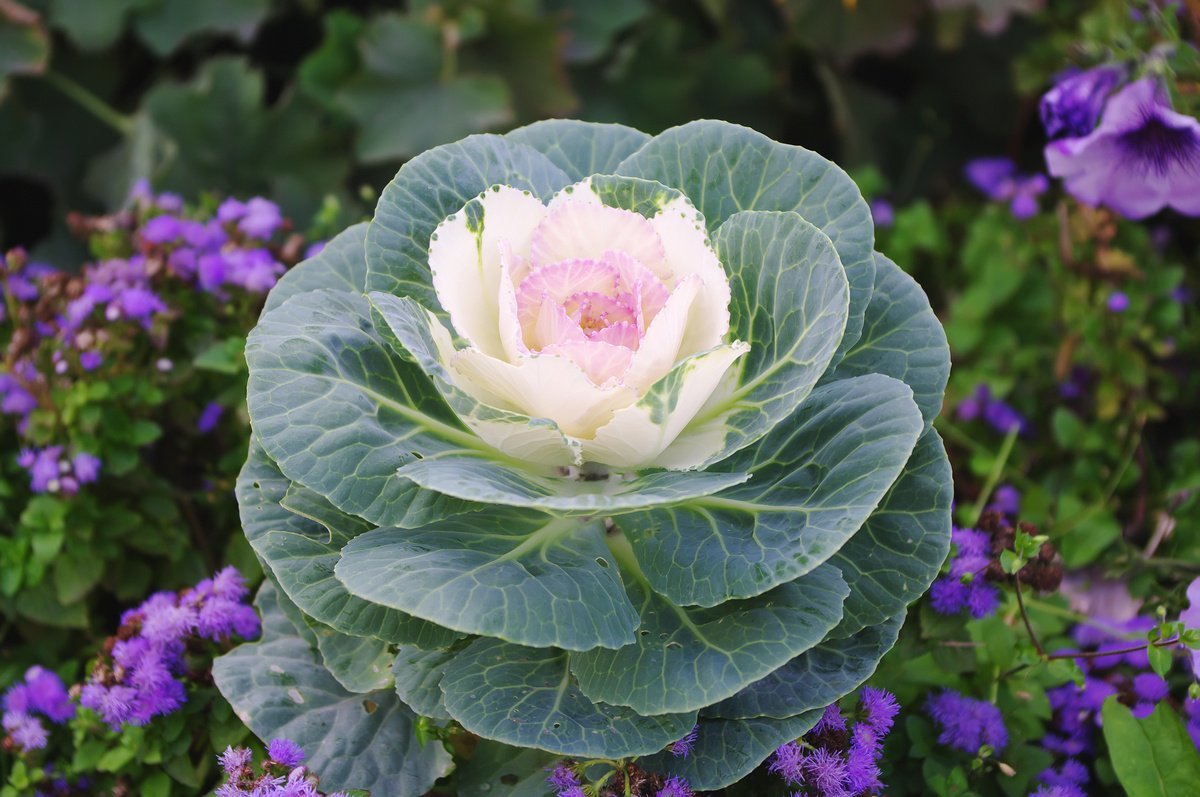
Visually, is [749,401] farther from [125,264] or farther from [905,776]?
[125,264]

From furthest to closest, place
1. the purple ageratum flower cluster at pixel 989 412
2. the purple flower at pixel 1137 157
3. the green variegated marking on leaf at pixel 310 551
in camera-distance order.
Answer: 1. the purple ageratum flower cluster at pixel 989 412
2. the purple flower at pixel 1137 157
3. the green variegated marking on leaf at pixel 310 551

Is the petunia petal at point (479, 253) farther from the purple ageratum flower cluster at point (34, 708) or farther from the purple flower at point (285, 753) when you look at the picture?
the purple ageratum flower cluster at point (34, 708)

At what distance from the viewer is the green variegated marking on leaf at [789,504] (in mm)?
725

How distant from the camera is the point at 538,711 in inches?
30.0

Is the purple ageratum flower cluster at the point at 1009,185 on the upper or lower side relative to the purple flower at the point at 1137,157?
lower

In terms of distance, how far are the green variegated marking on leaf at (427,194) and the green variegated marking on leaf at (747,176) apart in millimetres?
85

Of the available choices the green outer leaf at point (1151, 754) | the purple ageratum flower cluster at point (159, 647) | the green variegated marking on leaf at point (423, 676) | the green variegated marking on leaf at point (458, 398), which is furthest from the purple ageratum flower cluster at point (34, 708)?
the green outer leaf at point (1151, 754)

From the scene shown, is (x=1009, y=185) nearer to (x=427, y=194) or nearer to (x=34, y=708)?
(x=427, y=194)

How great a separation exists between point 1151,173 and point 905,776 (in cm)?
78

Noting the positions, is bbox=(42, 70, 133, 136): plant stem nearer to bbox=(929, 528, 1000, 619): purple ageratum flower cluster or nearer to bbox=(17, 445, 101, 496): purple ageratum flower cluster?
bbox=(17, 445, 101, 496): purple ageratum flower cluster

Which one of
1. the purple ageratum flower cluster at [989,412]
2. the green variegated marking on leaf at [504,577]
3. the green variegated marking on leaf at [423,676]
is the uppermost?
the green variegated marking on leaf at [504,577]

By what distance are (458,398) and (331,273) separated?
0.85 feet

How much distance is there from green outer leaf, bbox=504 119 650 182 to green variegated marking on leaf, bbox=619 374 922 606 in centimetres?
30

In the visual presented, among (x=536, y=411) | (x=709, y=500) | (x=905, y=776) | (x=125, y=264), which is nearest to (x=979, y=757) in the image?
(x=905, y=776)
